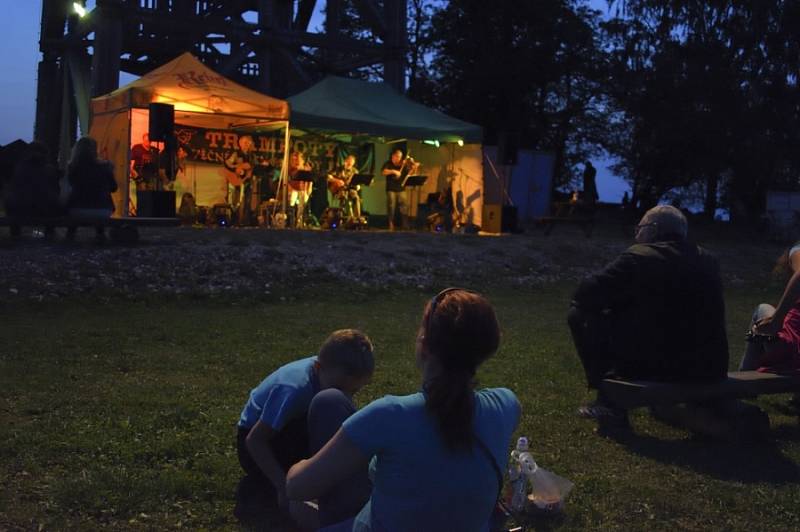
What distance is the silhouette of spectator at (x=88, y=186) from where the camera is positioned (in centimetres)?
1351

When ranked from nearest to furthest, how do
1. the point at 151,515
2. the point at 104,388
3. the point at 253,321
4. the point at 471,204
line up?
1. the point at 151,515
2. the point at 104,388
3. the point at 253,321
4. the point at 471,204

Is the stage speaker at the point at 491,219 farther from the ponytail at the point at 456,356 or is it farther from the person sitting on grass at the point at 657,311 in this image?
the ponytail at the point at 456,356

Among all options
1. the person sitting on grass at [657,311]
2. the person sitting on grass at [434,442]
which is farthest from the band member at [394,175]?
the person sitting on grass at [434,442]

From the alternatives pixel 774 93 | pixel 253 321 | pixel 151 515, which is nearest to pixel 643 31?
pixel 774 93

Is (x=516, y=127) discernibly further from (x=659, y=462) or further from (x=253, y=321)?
(x=659, y=462)

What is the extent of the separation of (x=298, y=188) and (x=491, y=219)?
4738 millimetres

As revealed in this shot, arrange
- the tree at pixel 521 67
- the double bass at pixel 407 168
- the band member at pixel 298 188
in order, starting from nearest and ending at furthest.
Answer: the band member at pixel 298 188, the double bass at pixel 407 168, the tree at pixel 521 67

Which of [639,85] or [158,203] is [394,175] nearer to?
[158,203]

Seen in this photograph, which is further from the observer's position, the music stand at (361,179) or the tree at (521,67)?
the tree at (521,67)

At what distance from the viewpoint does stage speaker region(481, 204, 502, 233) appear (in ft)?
71.1

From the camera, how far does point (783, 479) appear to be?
4.84 m

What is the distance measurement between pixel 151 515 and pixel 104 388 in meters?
2.52

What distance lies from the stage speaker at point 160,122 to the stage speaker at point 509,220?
8.53 meters

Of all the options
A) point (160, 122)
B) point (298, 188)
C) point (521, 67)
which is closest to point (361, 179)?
point (298, 188)
